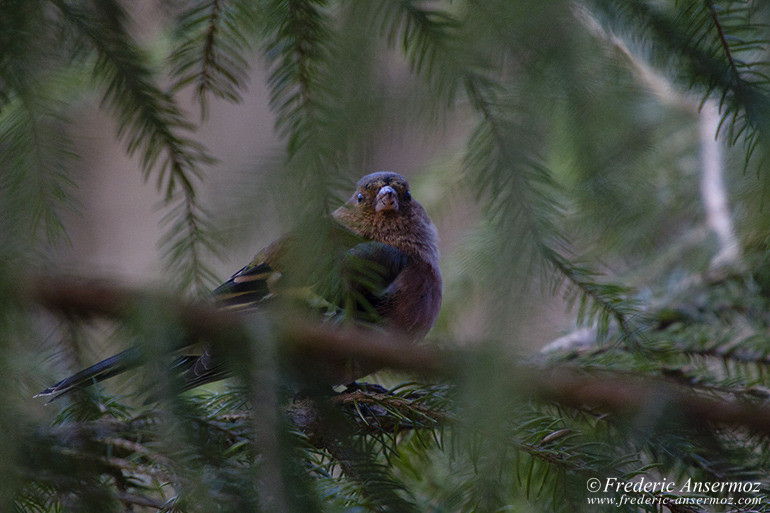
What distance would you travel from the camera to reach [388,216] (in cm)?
209

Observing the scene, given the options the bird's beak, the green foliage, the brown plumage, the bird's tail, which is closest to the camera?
the green foliage

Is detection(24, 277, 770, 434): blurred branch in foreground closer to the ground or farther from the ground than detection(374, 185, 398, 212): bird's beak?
closer to the ground

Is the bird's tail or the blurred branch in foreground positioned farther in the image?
the bird's tail

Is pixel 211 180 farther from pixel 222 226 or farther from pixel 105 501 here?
pixel 105 501

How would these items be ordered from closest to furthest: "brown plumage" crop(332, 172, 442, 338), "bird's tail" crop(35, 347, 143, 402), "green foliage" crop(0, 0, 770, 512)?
"green foliage" crop(0, 0, 770, 512), "bird's tail" crop(35, 347, 143, 402), "brown plumage" crop(332, 172, 442, 338)

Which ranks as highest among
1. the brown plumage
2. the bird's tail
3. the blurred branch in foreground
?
the brown plumage

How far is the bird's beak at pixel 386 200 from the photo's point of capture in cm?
203

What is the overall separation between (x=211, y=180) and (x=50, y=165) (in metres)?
0.32

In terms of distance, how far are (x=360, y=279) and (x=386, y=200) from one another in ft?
4.02

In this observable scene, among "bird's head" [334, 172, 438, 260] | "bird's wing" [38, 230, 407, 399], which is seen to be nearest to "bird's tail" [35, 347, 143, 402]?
"bird's wing" [38, 230, 407, 399]

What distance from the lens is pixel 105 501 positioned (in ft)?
2.49

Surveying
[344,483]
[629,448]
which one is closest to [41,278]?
[344,483]

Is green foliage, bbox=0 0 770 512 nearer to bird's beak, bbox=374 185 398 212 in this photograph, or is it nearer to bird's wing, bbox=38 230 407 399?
bird's wing, bbox=38 230 407 399

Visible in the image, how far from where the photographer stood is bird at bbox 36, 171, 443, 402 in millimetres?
810
